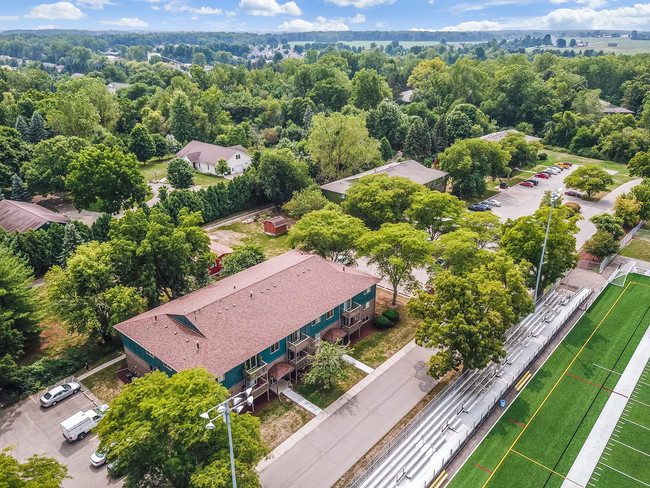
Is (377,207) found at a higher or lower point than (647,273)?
higher

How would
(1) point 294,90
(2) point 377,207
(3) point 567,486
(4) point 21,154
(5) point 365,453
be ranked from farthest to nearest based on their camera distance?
(1) point 294,90, (4) point 21,154, (2) point 377,207, (5) point 365,453, (3) point 567,486

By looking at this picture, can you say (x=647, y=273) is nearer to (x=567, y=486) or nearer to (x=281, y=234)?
(x=567, y=486)

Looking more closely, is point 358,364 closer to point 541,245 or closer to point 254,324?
point 254,324

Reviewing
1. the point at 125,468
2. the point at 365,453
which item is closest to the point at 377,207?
the point at 365,453

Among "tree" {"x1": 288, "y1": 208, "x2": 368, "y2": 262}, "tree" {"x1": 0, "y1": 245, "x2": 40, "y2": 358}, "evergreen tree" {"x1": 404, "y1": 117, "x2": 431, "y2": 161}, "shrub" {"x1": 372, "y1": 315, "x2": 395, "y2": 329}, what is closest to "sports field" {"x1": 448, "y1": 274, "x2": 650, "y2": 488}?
"shrub" {"x1": 372, "y1": 315, "x2": 395, "y2": 329}

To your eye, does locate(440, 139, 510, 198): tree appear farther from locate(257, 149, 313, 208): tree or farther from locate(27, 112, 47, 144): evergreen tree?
locate(27, 112, 47, 144): evergreen tree

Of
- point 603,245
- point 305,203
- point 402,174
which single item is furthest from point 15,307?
point 603,245
